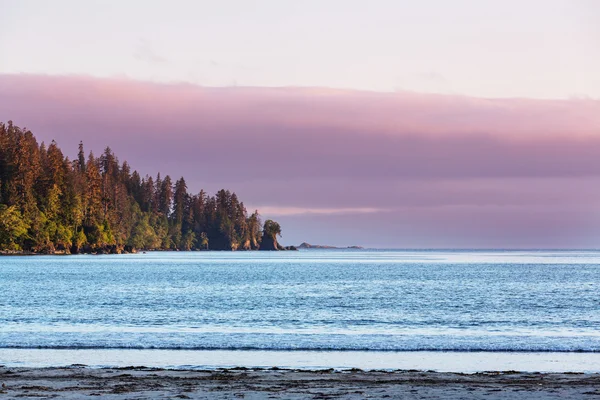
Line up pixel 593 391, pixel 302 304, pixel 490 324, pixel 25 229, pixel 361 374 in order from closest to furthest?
pixel 593 391
pixel 361 374
pixel 490 324
pixel 302 304
pixel 25 229

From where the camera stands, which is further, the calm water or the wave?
the calm water

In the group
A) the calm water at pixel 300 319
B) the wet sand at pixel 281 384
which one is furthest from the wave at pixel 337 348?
the wet sand at pixel 281 384

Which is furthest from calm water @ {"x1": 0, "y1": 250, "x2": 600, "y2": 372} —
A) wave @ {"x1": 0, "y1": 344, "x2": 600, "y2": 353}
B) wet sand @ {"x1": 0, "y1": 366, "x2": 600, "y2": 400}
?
wet sand @ {"x1": 0, "y1": 366, "x2": 600, "y2": 400}

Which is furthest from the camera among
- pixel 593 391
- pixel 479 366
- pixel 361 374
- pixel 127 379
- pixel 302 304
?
pixel 302 304

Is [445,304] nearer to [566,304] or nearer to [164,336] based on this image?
[566,304]

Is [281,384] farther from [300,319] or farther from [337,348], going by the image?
[300,319]

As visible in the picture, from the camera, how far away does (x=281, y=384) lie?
20375 millimetres

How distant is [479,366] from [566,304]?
35.1 meters

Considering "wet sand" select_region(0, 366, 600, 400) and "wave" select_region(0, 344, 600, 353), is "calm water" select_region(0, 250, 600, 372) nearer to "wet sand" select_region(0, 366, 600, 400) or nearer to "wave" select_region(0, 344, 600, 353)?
"wave" select_region(0, 344, 600, 353)

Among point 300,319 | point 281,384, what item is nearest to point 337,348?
point 281,384

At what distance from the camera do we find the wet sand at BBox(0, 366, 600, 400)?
18453 mm

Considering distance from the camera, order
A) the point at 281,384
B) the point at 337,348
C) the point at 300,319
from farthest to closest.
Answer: the point at 300,319, the point at 337,348, the point at 281,384

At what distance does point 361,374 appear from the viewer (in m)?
22.9

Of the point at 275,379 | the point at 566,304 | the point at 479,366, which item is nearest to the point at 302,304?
the point at 566,304
